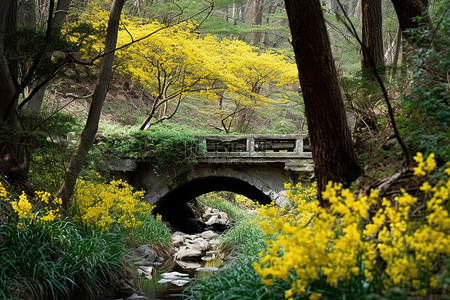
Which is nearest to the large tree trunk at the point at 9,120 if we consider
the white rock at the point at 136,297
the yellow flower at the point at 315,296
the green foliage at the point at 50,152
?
the green foliage at the point at 50,152

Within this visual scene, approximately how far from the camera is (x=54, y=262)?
6.00m

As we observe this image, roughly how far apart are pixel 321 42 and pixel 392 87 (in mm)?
3129

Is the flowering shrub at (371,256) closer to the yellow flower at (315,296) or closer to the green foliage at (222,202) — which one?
the yellow flower at (315,296)

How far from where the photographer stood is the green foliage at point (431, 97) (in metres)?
4.47

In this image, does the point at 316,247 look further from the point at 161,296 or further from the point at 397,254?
the point at 161,296

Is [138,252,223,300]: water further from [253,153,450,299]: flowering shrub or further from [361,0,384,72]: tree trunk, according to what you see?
[361,0,384,72]: tree trunk

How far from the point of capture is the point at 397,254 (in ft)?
9.74

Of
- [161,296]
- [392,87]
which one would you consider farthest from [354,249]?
[161,296]

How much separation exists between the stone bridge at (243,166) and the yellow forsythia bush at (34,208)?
6802mm

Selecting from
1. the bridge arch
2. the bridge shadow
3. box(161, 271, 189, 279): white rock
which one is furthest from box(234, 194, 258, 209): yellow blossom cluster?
box(161, 271, 189, 279): white rock

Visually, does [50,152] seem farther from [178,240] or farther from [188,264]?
[178,240]

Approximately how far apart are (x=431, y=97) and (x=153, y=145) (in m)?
9.72

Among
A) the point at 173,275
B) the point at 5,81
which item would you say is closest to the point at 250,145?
the point at 173,275

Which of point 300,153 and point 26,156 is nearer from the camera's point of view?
point 26,156
